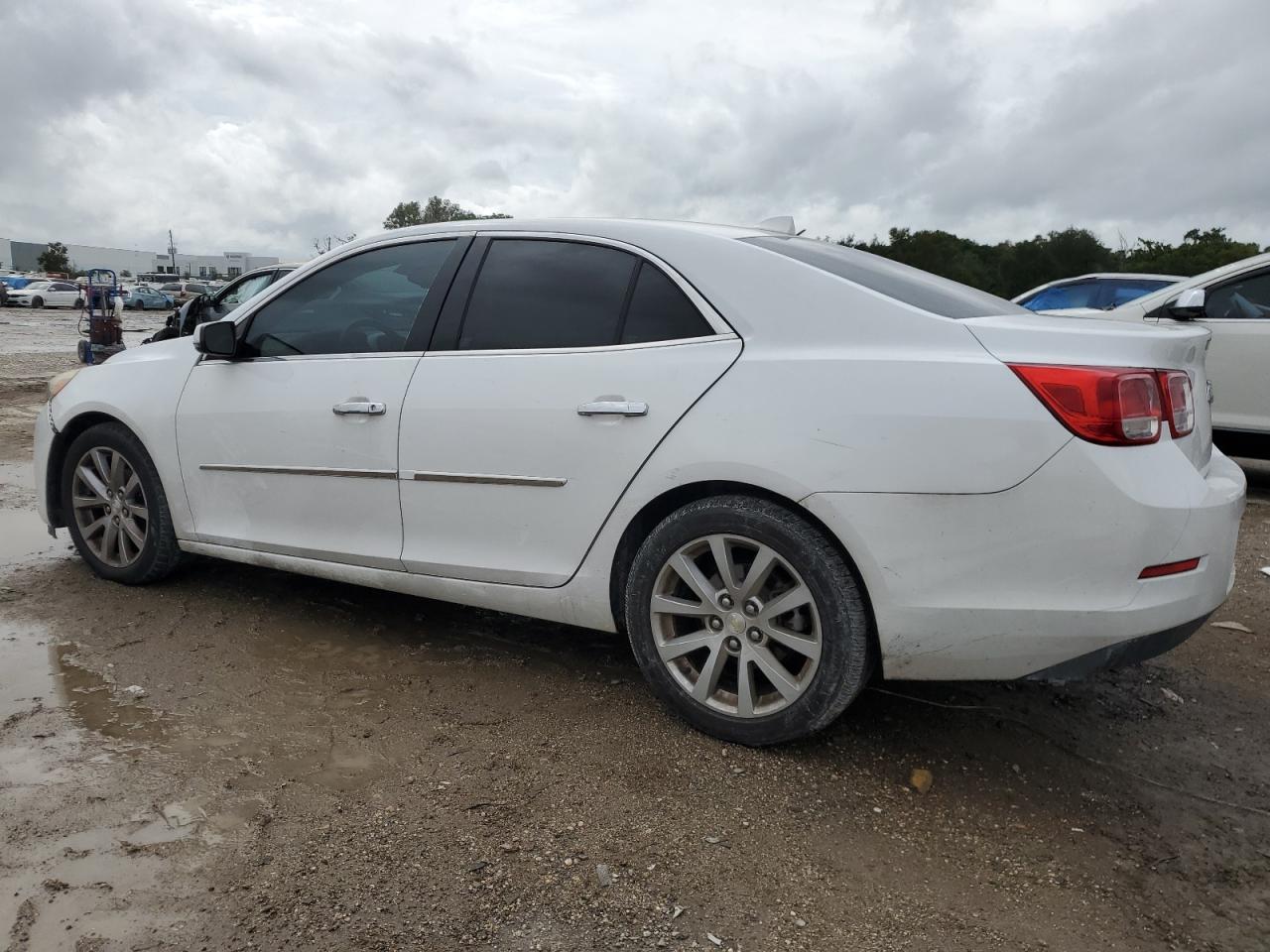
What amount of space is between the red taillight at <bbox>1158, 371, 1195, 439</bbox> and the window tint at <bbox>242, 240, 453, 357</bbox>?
241 cm

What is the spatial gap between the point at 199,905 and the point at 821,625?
5.46 ft

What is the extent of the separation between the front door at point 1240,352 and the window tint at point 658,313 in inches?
207

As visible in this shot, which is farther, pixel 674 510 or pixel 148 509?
pixel 148 509

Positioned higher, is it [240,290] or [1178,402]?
[240,290]

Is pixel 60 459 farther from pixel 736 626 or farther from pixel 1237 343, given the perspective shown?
pixel 1237 343

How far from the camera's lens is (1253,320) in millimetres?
6875

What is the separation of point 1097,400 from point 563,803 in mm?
1738

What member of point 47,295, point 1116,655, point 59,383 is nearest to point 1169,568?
point 1116,655

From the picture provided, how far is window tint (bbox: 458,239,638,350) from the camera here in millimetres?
3295

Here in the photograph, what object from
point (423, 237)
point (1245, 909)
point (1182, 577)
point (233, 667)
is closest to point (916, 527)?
point (1182, 577)

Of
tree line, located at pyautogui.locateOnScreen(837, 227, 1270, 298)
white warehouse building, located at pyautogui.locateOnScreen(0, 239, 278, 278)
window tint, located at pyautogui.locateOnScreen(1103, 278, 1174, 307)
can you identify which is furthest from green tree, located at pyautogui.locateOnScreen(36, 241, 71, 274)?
window tint, located at pyautogui.locateOnScreen(1103, 278, 1174, 307)

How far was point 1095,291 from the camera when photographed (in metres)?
9.94

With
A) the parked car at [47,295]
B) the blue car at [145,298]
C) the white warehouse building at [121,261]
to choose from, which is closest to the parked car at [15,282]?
the parked car at [47,295]

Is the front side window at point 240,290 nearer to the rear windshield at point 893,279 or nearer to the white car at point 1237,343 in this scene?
the white car at point 1237,343
